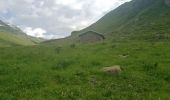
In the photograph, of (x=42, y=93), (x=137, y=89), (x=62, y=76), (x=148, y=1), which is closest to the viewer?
(x=42, y=93)

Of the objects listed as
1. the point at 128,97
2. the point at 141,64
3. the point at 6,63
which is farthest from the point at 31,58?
the point at 128,97

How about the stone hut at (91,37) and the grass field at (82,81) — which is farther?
the stone hut at (91,37)

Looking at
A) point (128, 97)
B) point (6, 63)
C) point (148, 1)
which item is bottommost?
point (128, 97)

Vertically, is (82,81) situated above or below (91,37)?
below

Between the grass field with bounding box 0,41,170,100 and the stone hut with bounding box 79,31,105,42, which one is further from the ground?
the stone hut with bounding box 79,31,105,42

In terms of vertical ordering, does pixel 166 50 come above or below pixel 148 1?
below

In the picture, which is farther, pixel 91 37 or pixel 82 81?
pixel 91 37

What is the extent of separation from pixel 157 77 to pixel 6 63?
43.9ft

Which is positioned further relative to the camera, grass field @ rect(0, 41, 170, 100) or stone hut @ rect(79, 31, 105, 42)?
stone hut @ rect(79, 31, 105, 42)

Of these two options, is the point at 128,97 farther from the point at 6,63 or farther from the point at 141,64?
the point at 6,63

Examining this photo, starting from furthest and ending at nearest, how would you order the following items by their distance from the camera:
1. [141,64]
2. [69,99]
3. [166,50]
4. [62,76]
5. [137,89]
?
[166,50] < [141,64] < [62,76] < [137,89] < [69,99]

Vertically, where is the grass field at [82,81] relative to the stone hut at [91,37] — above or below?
below

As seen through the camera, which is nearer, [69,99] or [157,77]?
[69,99]

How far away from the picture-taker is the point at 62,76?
22172 millimetres
